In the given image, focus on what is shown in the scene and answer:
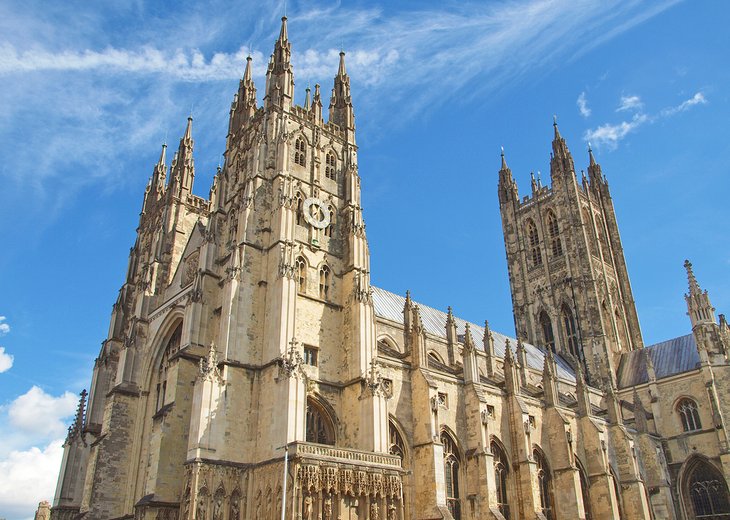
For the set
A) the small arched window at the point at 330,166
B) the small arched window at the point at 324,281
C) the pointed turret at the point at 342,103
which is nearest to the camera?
the small arched window at the point at 324,281

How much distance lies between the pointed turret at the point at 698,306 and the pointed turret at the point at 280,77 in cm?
3619

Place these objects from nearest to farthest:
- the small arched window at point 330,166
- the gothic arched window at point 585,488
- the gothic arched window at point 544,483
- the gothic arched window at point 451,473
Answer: the gothic arched window at point 451,473
the gothic arched window at point 544,483
the small arched window at point 330,166
the gothic arched window at point 585,488

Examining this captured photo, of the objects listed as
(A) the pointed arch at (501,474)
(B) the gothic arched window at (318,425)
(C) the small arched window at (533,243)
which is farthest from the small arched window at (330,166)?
(C) the small arched window at (533,243)

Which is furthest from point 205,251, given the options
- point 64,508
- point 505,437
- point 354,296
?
point 505,437

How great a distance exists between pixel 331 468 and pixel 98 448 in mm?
15615

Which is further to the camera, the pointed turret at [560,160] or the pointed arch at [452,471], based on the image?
the pointed turret at [560,160]

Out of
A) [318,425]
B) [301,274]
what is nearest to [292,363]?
[318,425]

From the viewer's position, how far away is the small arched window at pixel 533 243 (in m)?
64.4

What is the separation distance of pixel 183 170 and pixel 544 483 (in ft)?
105

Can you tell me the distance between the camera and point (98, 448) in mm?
33719

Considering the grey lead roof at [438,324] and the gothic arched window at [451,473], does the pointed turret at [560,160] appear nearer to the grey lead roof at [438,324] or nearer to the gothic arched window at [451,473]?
the grey lead roof at [438,324]

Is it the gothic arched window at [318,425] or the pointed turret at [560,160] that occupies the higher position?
the pointed turret at [560,160]

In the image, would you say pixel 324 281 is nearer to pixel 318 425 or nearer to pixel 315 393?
pixel 315 393

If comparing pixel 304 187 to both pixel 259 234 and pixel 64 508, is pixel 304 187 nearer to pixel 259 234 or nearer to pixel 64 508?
pixel 259 234
